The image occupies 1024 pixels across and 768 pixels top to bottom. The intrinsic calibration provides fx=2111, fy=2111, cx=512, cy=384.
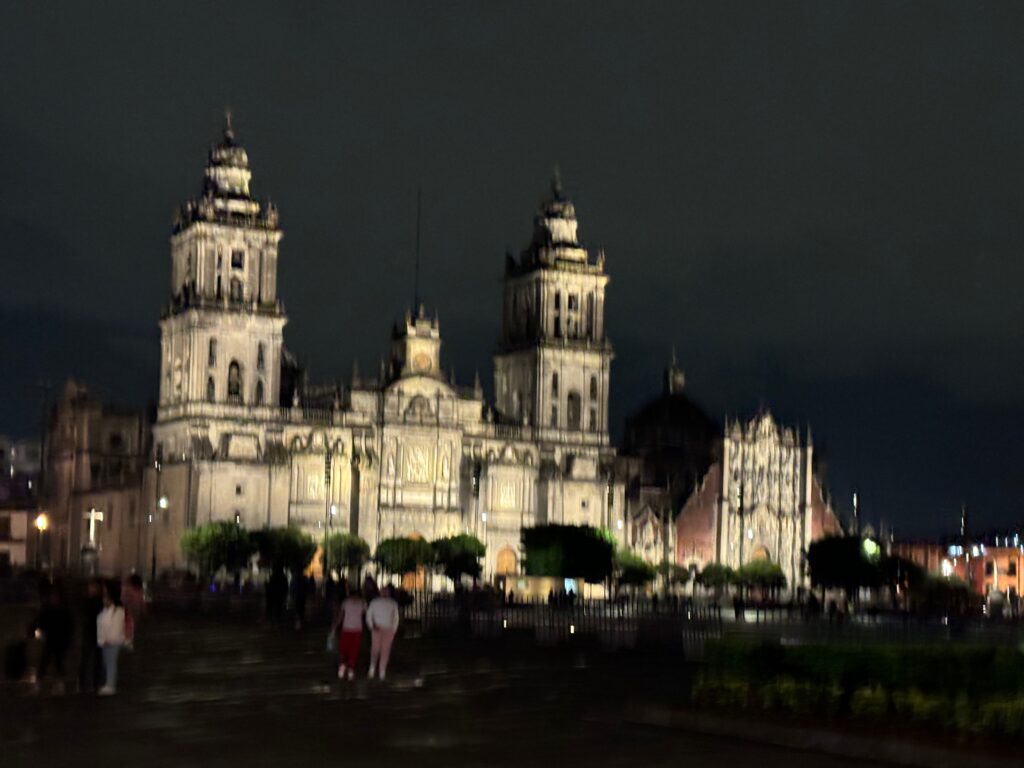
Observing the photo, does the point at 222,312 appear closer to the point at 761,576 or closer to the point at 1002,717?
the point at 761,576

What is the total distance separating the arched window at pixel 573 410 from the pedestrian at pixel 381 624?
86.2 m

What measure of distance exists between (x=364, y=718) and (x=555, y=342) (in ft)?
303

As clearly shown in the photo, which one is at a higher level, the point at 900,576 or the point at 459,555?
the point at 459,555

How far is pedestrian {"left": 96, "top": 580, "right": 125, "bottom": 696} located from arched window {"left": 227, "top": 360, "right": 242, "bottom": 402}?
255ft

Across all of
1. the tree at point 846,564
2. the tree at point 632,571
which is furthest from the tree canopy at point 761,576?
the tree at point 846,564

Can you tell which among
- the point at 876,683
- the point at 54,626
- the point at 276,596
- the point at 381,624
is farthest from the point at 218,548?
the point at 876,683

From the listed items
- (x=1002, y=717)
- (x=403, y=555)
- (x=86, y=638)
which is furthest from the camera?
(x=403, y=555)

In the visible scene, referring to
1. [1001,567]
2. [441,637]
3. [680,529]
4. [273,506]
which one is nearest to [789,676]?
[441,637]

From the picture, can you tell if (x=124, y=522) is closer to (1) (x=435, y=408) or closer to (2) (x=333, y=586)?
(1) (x=435, y=408)

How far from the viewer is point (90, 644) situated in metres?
30.5

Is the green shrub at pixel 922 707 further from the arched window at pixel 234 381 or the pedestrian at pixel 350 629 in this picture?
the arched window at pixel 234 381

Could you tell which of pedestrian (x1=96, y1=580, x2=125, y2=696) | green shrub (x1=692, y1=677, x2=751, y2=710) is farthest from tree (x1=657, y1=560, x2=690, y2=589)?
green shrub (x1=692, y1=677, x2=751, y2=710)

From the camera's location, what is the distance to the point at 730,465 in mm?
126562

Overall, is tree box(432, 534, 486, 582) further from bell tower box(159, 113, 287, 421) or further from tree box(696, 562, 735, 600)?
tree box(696, 562, 735, 600)
